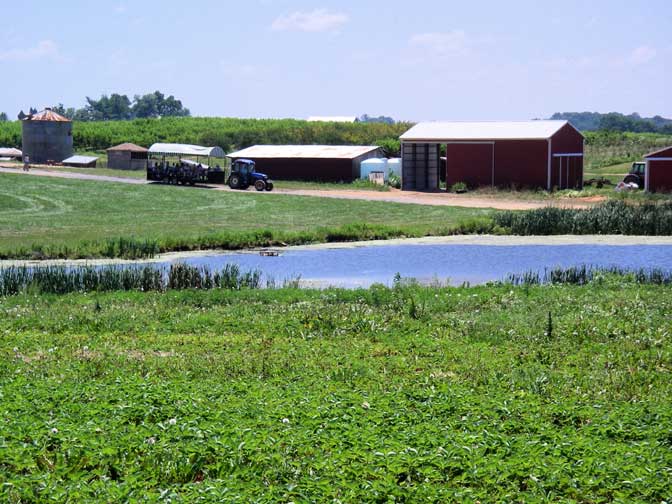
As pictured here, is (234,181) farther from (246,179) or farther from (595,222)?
(595,222)

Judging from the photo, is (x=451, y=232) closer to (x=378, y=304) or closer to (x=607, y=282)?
(x=607, y=282)

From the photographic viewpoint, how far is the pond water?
2802cm

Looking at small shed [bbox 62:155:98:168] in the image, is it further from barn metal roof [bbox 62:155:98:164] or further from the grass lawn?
the grass lawn

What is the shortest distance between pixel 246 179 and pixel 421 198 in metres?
11.9

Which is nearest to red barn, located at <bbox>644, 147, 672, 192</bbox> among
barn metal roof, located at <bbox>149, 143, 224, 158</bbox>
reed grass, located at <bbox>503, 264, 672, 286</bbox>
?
barn metal roof, located at <bbox>149, 143, 224, 158</bbox>

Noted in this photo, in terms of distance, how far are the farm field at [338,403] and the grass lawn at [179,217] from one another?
16648mm

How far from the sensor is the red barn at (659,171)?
56250 mm

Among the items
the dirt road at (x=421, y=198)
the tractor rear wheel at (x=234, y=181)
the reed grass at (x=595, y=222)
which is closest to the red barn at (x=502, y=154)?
the dirt road at (x=421, y=198)

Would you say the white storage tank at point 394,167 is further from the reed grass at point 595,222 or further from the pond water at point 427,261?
the pond water at point 427,261

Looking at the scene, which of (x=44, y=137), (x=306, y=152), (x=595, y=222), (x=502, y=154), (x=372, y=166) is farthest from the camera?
(x=44, y=137)

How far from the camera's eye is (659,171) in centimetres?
5653

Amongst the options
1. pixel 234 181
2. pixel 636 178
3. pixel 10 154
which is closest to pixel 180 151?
pixel 234 181

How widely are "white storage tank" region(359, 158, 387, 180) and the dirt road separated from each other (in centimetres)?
431

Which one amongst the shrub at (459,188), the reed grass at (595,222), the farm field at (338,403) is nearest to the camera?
the farm field at (338,403)
